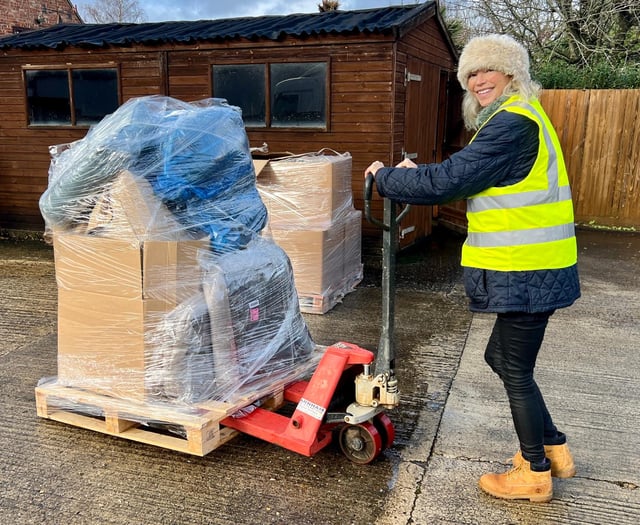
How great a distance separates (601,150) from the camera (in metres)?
9.03

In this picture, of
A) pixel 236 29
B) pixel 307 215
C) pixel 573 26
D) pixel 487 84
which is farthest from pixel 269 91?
pixel 573 26

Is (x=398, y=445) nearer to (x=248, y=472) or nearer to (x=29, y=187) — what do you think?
(x=248, y=472)

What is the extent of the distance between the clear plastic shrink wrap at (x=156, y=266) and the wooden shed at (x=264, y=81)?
157 inches

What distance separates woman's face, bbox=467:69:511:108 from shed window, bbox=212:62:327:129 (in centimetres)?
478

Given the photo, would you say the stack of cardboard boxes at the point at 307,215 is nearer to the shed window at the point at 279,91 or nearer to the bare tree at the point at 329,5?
the shed window at the point at 279,91

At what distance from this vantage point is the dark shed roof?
6910 mm

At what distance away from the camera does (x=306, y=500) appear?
2.74 m

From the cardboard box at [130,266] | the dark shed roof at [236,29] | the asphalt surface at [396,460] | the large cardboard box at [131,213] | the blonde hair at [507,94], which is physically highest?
the dark shed roof at [236,29]

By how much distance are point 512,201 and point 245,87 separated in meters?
5.66

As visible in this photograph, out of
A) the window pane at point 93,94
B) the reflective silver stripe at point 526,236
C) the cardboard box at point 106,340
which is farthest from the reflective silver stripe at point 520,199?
the window pane at point 93,94

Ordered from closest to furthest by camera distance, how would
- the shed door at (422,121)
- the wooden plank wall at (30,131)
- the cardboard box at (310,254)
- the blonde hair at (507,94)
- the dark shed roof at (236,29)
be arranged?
the blonde hair at (507,94), the cardboard box at (310,254), the dark shed roof at (236,29), the shed door at (422,121), the wooden plank wall at (30,131)

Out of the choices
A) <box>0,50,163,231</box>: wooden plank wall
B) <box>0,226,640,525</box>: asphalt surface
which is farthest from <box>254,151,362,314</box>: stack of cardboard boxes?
<box>0,50,163,231</box>: wooden plank wall

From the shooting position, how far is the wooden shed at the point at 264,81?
7.00m

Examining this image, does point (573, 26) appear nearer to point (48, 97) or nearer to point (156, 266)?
point (48, 97)
